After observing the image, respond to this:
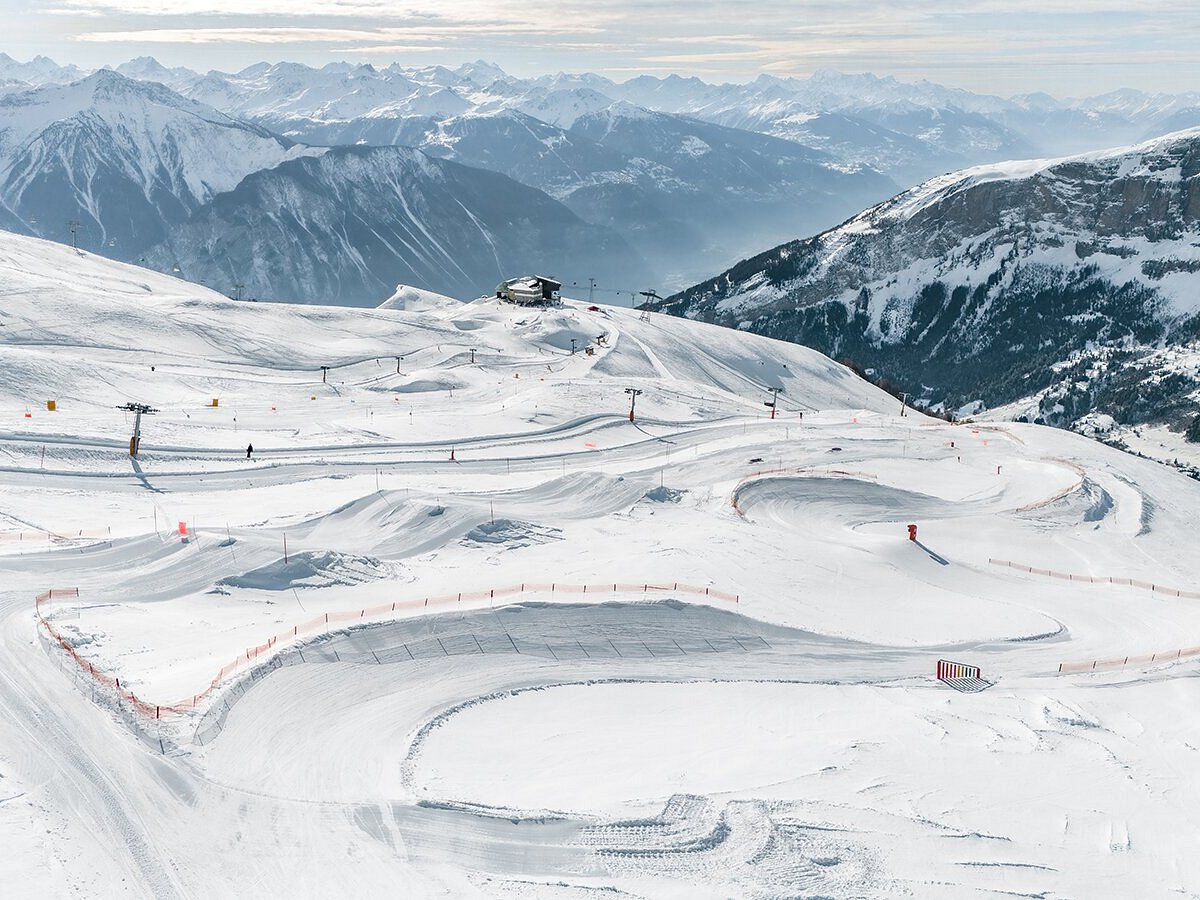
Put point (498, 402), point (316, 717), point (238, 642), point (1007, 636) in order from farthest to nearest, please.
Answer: point (498, 402), point (1007, 636), point (238, 642), point (316, 717)

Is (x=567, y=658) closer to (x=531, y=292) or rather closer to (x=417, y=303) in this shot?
(x=531, y=292)

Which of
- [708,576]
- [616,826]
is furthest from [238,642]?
[708,576]

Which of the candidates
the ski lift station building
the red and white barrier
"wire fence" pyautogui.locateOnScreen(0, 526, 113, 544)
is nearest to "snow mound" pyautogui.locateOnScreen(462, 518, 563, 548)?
"wire fence" pyautogui.locateOnScreen(0, 526, 113, 544)

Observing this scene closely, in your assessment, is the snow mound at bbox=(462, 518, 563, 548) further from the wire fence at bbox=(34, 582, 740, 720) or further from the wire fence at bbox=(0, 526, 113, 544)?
the wire fence at bbox=(0, 526, 113, 544)

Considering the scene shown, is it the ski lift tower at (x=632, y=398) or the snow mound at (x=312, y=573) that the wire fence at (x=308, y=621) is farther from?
the ski lift tower at (x=632, y=398)

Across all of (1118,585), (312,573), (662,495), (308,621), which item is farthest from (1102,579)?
(308,621)

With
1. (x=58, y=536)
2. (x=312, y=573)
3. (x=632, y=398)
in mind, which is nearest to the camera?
(x=312, y=573)

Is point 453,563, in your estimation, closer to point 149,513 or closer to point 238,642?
point 238,642
